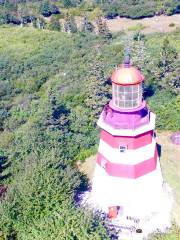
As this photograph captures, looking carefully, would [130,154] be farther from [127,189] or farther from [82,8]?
[82,8]

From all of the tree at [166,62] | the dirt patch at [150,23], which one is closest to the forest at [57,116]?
the tree at [166,62]

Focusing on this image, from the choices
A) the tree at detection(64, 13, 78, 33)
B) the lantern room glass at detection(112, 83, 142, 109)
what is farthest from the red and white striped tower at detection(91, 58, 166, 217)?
the tree at detection(64, 13, 78, 33)

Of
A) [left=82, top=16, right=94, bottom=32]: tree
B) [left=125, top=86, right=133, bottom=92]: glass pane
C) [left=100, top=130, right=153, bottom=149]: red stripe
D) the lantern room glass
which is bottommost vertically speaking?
[left=82, top=16, right=94, bottom=32]: tree

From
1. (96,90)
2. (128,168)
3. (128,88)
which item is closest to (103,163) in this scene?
(128,168)

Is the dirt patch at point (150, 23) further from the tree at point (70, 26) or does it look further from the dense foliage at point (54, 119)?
the dense foliage at point (54, 119)

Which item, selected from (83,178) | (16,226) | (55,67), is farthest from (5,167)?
(55,67)

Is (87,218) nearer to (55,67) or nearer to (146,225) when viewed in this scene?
(146,225)

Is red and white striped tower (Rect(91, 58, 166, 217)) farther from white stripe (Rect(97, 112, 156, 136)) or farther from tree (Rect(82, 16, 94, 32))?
tree (Rect(82, 16, 94, 32))
